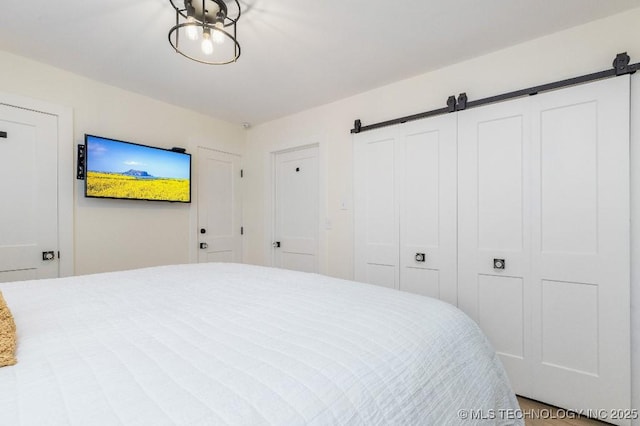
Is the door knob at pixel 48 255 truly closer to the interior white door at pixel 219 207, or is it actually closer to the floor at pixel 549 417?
the interior white door at pixel 219 207

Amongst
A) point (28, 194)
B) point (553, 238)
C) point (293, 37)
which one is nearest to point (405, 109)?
point (293, 37)

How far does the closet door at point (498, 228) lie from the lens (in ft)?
6.88

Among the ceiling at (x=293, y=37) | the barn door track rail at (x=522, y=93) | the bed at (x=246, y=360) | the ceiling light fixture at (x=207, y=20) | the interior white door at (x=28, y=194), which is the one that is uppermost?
the ceiling at (x=293, y=37)

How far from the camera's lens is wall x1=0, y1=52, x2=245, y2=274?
7.97 ft

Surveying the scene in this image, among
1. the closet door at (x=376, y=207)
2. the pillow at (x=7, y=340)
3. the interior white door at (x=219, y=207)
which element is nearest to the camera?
the pillow at (x=7, y=340)

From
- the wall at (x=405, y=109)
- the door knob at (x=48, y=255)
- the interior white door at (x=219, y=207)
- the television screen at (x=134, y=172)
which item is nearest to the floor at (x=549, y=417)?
the wall at (x=405, y=109)

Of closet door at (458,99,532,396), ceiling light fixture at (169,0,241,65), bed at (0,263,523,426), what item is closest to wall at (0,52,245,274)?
ceiling light fixture at (169,0,241,65)

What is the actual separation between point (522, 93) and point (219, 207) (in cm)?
317

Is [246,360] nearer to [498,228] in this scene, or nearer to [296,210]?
[498,228]

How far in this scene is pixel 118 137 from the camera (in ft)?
9.32

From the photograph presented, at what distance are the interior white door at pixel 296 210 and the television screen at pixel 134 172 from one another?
1044mm

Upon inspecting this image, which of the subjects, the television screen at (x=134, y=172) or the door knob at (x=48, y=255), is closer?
the door knob at (x=48, y=255)

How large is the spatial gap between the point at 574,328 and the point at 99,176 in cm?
373

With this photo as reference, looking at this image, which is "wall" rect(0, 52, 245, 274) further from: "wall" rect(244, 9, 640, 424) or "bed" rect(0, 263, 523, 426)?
"bed" rect(0, 263, 523, 426)
